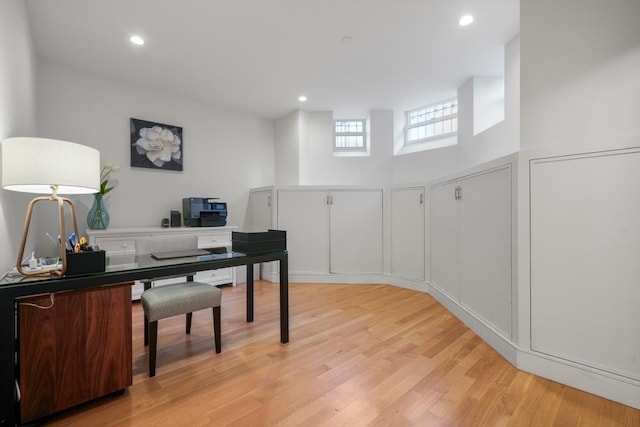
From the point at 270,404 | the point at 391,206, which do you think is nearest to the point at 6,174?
the point at 270,404

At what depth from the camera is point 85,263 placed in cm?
138

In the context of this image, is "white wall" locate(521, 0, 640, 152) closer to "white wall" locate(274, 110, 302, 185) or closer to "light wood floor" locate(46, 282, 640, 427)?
"light wood floor" locate(46, 282, 640, 427)

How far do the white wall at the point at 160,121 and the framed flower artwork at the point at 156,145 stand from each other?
0.08 metres

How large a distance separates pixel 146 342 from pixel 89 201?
6.67 feet

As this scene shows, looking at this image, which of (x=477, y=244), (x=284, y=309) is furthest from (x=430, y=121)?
(x=284, y=309)

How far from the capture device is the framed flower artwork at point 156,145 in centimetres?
350

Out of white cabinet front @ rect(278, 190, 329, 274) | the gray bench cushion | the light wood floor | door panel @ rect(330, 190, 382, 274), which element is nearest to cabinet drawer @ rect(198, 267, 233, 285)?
white cabinet front @ rect(278, 190, 329, 274)

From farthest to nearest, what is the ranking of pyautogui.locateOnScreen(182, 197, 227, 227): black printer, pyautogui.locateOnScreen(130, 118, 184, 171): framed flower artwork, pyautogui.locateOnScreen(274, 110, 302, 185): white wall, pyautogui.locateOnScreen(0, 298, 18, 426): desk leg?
pyautogui.locateOnScreen(274, 110, 302, 185): white wall → pyautogui.locateOnScreen(182, 197, 227, 227): black printer → pyautogui.locateOnScreen(130, 118, 184, 171): framed flower artwork → pyautogui.locateOnScreen(0, 298, 18, 426): desk leg

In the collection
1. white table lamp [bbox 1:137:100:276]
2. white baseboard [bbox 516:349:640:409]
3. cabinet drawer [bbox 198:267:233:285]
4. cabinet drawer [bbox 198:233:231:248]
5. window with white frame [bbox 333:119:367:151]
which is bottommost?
white baseboard [bbox 516:349:640:409]

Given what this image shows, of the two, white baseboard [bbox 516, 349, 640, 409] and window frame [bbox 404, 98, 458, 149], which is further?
window frame [bbox 404, 98, 458, 149]

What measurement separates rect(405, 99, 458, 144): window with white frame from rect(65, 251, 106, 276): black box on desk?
4.25 metres

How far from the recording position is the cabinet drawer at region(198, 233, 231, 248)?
357cm

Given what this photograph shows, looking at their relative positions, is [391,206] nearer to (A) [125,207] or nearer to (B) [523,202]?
(B) [523,202]

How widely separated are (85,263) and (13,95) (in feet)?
4.72
